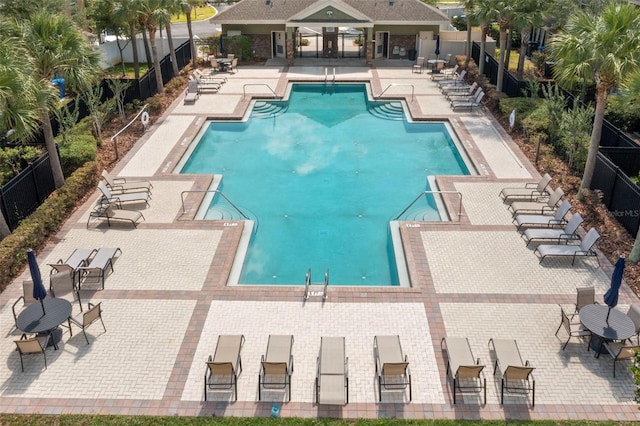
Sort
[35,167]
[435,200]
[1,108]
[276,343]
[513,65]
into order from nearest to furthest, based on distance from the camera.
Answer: [276,343]
[1,108]
[35,167]
[435,200]
[513,65]

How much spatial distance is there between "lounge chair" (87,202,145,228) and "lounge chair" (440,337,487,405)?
35.5 ft

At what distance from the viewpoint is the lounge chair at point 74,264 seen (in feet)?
48.0

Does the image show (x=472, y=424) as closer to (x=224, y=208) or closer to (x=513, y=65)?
(x=224, y=208)

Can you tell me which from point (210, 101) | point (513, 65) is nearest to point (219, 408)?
point (210, 101)

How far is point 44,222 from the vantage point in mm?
16688

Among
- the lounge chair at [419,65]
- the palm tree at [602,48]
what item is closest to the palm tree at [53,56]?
the palm tree at [602,48]

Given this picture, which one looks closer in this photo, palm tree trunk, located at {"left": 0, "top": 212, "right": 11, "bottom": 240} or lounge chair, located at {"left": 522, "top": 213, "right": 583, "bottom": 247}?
palm tree trunk, located at {"left": 0, "top": 212, "right": 11, "bottom": 240}

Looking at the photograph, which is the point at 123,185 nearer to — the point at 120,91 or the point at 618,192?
the point at 120,91

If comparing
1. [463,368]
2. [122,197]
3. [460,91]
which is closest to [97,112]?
[122,197]

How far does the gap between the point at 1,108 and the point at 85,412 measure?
832cm

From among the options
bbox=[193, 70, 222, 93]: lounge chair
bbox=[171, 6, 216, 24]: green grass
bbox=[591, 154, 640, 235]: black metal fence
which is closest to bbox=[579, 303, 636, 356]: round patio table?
bbox=[591, 154, 640, 235]: black metal fence

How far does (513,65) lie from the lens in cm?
3897

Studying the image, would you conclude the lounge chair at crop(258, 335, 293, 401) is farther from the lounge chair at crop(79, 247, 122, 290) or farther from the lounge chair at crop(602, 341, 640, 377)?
the lounge chair at crop(602, 341, 640, 377)

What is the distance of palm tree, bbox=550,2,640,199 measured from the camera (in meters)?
15.7
